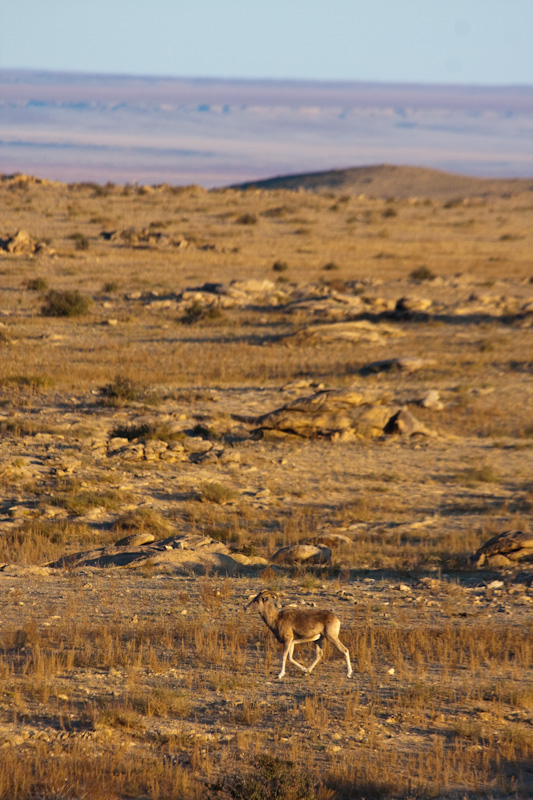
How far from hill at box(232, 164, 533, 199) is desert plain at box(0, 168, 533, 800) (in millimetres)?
71395

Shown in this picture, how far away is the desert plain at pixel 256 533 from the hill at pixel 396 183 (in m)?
71.4

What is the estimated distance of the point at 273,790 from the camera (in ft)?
15.4

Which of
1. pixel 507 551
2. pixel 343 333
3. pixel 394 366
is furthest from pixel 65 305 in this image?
pixel 507 551

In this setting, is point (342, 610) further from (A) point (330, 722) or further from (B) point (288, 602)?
(A) point (330, 722)

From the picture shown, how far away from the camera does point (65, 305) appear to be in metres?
26.8

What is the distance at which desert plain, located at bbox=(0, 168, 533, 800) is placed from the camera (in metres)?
5.41

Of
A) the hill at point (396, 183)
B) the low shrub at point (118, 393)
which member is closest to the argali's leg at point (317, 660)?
the low shrub at point (118, 393)

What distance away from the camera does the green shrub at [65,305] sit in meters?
26.7

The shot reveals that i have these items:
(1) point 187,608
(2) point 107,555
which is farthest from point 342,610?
(2) point 107,555

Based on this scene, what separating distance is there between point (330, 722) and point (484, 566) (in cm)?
464

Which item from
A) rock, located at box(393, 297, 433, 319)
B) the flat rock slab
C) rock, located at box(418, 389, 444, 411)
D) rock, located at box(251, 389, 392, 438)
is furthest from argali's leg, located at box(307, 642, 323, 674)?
rock, located at box(393, 297, 433, 319)

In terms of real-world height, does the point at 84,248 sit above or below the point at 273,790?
above

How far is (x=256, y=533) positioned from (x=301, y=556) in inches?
66.9

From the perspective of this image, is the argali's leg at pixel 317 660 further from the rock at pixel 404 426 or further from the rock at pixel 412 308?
the rock at pixel 412 308
